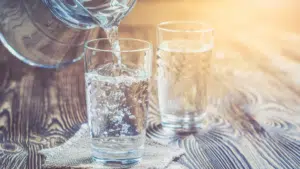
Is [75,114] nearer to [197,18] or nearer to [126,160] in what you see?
[126,160]

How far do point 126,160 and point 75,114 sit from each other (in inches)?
9.9

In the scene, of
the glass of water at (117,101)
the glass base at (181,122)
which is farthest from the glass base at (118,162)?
the glass base at (181,122)

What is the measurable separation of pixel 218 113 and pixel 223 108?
0.10 ft

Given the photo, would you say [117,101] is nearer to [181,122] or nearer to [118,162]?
[118,162]

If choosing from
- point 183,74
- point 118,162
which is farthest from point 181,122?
point 118,162

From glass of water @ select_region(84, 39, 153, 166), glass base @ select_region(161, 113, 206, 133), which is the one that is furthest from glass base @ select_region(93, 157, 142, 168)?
glass base @ select_region(161, 113, 206, 133)

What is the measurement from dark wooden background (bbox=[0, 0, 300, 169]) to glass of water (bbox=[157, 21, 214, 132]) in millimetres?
37

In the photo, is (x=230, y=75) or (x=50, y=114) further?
(x=230, y=75)

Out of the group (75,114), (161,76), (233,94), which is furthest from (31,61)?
(233,94)

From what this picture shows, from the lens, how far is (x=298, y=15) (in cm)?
253

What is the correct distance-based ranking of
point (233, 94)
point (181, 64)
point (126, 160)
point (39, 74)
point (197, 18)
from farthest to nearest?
point (197, 18), point (39, 74), point (233, 94), point (181, 64), point (126, 160)

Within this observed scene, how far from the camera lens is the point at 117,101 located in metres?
0.81

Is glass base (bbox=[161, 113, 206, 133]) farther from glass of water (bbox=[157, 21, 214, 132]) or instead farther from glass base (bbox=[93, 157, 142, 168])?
glass base (bbox=[93, 157, 142, 168])

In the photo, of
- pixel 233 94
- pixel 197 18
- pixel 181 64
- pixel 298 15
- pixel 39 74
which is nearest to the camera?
pixel 181 64
